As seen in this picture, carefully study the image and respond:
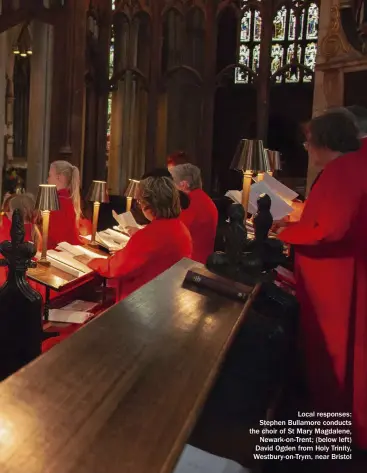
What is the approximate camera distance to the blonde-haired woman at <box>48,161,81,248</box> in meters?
4.57

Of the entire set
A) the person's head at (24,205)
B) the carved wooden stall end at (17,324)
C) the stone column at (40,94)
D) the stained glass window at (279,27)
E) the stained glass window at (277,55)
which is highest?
the stained glass window at (279,27)

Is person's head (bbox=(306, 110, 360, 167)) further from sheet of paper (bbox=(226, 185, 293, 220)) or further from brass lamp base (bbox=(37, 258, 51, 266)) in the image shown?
brass lamp base (bbox=(37, 258, 51, 266))

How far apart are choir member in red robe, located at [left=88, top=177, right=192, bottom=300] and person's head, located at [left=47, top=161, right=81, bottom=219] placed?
141 cm

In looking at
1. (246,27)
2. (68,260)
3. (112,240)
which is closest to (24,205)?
(68,260)

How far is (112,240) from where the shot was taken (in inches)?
176

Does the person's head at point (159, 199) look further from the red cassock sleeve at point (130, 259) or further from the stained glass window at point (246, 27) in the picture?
the stained glass window at point (246, 27)

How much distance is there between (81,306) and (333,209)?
2.24m

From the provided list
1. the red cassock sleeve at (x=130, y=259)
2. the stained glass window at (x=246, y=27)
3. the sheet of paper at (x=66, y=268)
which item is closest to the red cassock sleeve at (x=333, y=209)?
the red cassock sleeve at (x=130, y=259)

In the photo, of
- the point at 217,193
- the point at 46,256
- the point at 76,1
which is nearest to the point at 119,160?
the point at 217,193

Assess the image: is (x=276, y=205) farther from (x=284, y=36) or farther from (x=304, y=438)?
(x=284, y=36)

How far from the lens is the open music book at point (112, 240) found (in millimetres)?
4312

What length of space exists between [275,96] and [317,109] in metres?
2.60

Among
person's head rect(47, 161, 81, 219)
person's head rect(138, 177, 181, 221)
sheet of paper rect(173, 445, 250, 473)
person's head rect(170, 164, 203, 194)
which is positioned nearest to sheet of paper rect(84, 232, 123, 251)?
person's head rect(47, 161, 81, 219)

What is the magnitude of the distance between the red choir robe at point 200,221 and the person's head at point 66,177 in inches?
33.5
